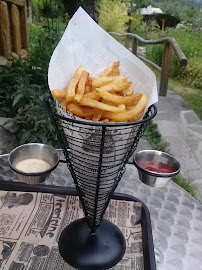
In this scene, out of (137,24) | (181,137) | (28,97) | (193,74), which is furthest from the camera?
(137,24)

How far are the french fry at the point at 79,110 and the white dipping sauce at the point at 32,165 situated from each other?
37 cm

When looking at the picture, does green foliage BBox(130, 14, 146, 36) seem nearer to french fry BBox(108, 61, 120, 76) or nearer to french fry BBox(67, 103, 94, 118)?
french fry BBox(108, 61, 120, 76)

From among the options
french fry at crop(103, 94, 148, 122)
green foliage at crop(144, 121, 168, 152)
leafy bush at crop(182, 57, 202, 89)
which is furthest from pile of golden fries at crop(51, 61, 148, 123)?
leafy bush at crop(182, 57, 202, 89)

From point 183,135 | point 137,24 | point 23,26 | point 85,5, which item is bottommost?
point 137,24

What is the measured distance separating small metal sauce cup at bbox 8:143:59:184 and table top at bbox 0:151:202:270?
0.97 feet

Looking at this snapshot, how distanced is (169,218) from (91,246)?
14.8 inches

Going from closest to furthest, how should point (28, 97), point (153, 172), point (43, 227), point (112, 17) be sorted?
point (153, 172)
point (43, 227)
point (28, 97)
point (112, 17)

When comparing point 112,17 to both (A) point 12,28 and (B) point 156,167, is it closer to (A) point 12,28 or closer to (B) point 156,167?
(A) point 12,28

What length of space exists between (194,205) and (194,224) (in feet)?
0.38

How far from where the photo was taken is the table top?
1127 millimetres

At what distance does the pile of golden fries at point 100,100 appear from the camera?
84 centimetres

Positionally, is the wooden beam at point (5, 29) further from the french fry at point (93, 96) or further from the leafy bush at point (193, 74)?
the leafy bush at point (193, 74)

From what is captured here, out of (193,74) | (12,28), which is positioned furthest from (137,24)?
(12,28)

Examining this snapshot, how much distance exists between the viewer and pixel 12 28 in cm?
400
